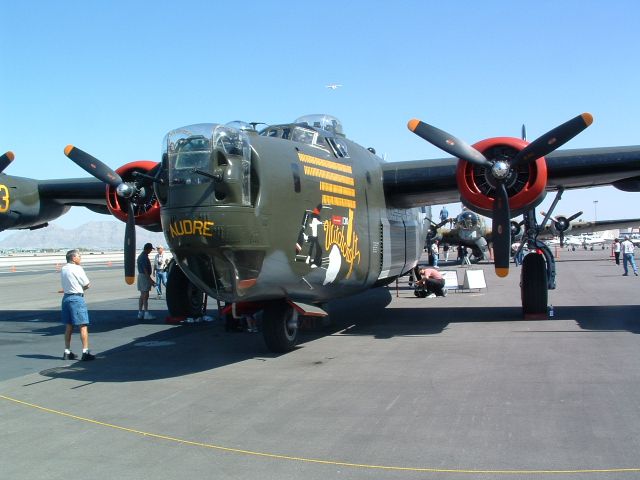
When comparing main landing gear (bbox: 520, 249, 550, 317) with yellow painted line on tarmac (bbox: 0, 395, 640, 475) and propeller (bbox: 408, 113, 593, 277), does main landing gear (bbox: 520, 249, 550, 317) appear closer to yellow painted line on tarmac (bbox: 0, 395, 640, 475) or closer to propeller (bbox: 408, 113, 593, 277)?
propeller (bbox: 408, 113, 593, 277)

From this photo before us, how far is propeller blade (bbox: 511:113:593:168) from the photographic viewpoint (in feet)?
39.5

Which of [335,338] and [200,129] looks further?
[335,338]

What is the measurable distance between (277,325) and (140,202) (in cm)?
583

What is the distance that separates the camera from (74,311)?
10594 millimetres

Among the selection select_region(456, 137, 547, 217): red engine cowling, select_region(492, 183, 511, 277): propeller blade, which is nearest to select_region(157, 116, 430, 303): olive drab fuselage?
select_region(456, 137, 547, 217): red engine cowling

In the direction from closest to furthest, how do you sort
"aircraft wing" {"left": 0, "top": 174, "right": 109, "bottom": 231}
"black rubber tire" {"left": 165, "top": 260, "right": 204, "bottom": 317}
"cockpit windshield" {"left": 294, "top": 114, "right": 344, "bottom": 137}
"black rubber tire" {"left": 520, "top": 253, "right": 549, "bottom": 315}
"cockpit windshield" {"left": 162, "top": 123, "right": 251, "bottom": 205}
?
"cockpit windshield" {"left": 162, "top": 123, "right": 251, "bottom": 205}, "cockpit windshield" {"left": 294, "top": 114, "right": 344, "bottom": 137}, "black rubber tire" {"left": 520, "top": 253, "right": 549, "bottom": 315}, "black rubber tire" {"left": 165, "top": 260, "right": 204, "bottom": 317}, "aircraft wing" {"left": 0, "top": 174, "right": 109, "bottom": 231}

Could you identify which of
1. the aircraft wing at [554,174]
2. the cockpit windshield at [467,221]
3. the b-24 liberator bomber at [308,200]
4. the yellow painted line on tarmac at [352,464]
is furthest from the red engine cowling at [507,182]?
the cockpit windshield at [467,221]

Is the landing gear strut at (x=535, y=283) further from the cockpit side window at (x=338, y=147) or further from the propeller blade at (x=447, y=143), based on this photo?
the cockpit side window at (x=338, y=147)

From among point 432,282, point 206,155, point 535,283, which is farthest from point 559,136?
point 432,282

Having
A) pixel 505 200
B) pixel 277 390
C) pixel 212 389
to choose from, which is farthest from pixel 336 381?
pixel 505 200

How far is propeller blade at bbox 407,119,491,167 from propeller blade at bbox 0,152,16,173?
9620 mm

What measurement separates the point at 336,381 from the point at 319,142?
4.86 meters

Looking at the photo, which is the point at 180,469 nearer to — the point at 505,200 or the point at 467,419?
the point at 467,419

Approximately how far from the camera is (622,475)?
4.95 m
